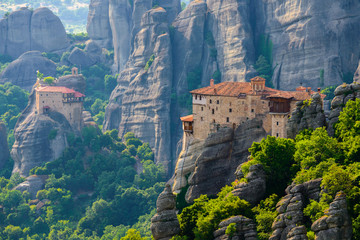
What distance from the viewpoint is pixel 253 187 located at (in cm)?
6531

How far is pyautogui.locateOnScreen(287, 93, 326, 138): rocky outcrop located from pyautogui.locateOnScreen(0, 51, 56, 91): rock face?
343 ft

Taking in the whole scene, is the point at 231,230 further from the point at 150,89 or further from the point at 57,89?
the point at 150,89

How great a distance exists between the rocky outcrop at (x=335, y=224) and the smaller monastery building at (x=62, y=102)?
85467 mm

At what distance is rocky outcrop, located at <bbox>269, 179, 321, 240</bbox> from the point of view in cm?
5694

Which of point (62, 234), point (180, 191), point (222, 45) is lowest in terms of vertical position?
point (62, 234)

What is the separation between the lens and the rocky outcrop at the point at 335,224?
55.4m

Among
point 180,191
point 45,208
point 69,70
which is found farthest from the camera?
point 69,70

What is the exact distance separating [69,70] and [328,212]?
12380 cm

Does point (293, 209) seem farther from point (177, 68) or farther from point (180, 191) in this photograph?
point (177, 68)

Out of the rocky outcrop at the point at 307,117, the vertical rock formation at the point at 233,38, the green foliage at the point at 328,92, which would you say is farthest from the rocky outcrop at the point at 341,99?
the vertical rock formation at the point at 233,38

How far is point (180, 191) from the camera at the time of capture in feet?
278

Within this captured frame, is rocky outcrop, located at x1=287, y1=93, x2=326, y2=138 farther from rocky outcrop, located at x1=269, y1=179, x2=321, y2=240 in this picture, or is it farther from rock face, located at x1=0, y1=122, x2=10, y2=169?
rock face, located at x1=0, y1=122, x2=10, y2=169

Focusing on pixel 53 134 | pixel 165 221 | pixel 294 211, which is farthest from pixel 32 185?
pixel 294 211

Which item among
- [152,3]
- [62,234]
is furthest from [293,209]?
[152,3]
